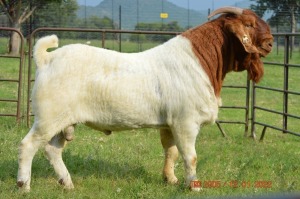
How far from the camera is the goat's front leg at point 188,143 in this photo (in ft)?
17.4

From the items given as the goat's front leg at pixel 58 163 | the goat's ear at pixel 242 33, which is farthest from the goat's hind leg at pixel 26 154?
the goat's ear at pixel 242 33

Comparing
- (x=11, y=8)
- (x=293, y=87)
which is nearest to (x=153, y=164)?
(x=293, y=87)

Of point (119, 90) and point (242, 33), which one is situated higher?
point (242, 33)

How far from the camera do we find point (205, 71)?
214 inches

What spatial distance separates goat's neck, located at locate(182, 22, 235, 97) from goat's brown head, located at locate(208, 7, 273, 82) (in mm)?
95

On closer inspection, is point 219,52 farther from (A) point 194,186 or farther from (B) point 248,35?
(A) point 194,186

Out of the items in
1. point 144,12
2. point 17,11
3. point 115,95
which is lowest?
point 115,95

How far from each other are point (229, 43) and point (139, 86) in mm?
1068

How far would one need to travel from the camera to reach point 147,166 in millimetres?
6441

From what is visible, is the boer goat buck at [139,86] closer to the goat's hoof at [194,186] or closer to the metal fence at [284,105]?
the goat's hoof at [194,186]

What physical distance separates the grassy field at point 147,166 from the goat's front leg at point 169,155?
0.12 m

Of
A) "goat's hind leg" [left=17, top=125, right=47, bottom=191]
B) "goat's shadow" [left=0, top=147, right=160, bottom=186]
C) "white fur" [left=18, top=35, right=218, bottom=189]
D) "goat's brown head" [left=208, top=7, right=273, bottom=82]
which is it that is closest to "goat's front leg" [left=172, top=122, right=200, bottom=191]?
"white fur" [left=18, top=35, right=218, bottom=189]

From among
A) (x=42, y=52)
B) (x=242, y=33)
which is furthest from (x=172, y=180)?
(x=42, y=52)

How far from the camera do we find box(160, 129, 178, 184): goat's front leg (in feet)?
19.1
